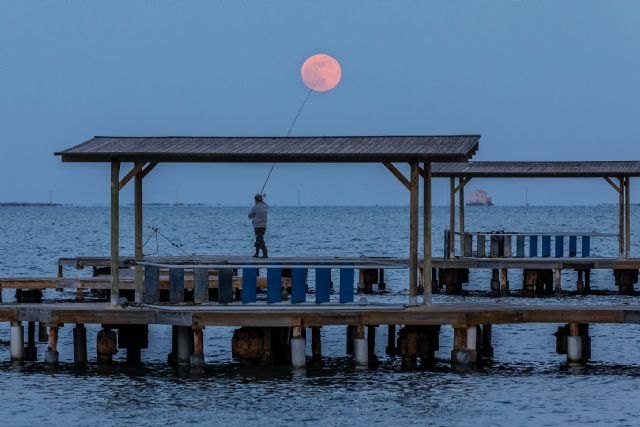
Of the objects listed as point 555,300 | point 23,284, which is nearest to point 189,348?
point 23,284

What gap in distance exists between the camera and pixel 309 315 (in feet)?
77.8

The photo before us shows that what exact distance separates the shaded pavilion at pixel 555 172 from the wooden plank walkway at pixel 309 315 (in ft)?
49.8

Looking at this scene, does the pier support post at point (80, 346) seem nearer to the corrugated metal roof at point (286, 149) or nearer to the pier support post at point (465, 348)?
the corrugated metal roof at point (286, 149)

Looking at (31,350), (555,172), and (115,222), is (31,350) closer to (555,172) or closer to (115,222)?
(115,222)

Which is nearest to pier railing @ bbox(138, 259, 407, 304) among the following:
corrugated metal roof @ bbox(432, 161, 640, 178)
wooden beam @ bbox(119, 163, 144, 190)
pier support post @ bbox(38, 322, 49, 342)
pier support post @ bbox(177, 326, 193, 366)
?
pier support post @ bbox(177, 326, 193, 366)

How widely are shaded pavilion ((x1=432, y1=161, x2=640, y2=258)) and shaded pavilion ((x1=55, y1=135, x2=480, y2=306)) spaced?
14990 mm

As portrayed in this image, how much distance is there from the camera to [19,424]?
20.8 metres

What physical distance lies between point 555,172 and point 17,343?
19.4 meters

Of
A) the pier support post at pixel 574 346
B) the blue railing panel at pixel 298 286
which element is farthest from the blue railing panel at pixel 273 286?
the pier support post at pixel 574 346

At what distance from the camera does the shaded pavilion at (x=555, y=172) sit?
39.7 meters

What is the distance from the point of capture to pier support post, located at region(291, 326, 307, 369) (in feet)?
78.8

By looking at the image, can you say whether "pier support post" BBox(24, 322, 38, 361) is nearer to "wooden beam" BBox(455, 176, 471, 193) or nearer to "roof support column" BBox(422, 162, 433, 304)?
"roof support column" BBox(422, 162, 433, 304)

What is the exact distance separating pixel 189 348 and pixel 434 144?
582 centimetres

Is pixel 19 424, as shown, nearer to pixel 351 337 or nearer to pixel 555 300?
pixel 351 337
